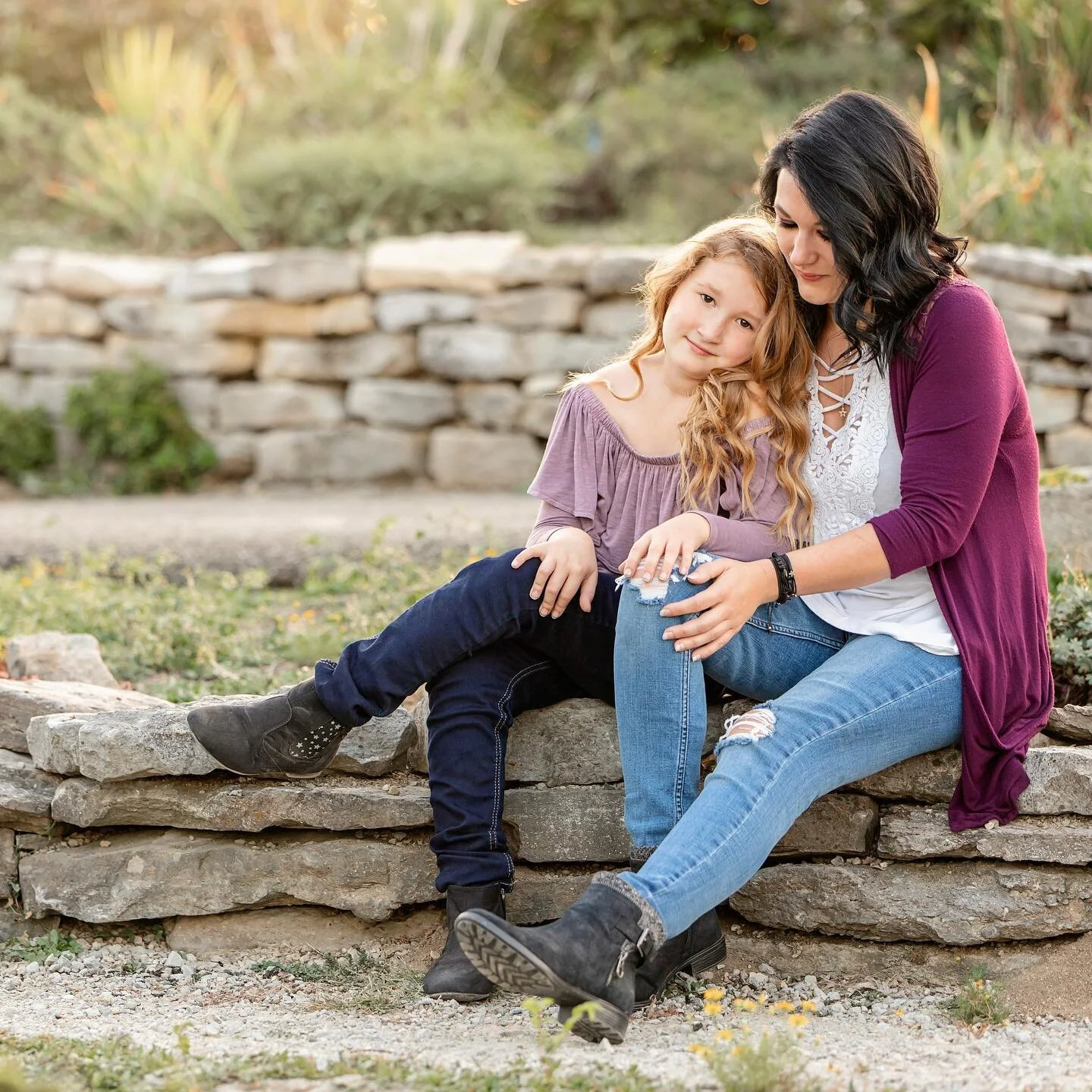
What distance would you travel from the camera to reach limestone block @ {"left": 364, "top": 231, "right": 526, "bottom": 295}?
20.9 ft

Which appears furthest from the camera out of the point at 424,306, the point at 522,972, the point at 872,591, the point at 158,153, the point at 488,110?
the point at 488,110

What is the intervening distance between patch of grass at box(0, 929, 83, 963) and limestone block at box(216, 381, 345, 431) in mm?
4023

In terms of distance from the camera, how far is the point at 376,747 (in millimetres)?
2822

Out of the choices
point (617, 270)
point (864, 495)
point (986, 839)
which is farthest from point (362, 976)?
point (617, 270)

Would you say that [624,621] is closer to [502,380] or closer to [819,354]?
[819,354]

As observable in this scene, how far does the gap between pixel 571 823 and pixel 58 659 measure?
1.49m

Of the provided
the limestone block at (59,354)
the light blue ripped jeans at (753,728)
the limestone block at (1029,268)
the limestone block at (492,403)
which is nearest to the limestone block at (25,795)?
the light blue ripped jeans at (753,728)

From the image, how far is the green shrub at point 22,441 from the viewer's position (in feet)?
21.8

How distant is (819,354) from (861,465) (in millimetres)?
289

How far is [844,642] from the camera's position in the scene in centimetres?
255

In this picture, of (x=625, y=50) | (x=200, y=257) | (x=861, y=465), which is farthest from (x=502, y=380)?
(x=861, y=465)

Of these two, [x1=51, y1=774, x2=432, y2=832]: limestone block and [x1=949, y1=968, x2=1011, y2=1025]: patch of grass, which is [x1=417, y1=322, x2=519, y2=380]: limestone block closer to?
[x1=51, y1=774, x2=432, y2=832]: limestone block

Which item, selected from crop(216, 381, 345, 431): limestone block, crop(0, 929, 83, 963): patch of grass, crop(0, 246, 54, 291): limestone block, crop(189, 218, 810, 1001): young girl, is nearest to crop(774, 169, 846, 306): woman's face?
crop(189, 218, 810, 1001): young girl

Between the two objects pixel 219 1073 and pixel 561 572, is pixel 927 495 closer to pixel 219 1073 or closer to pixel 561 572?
pixel 561 572
